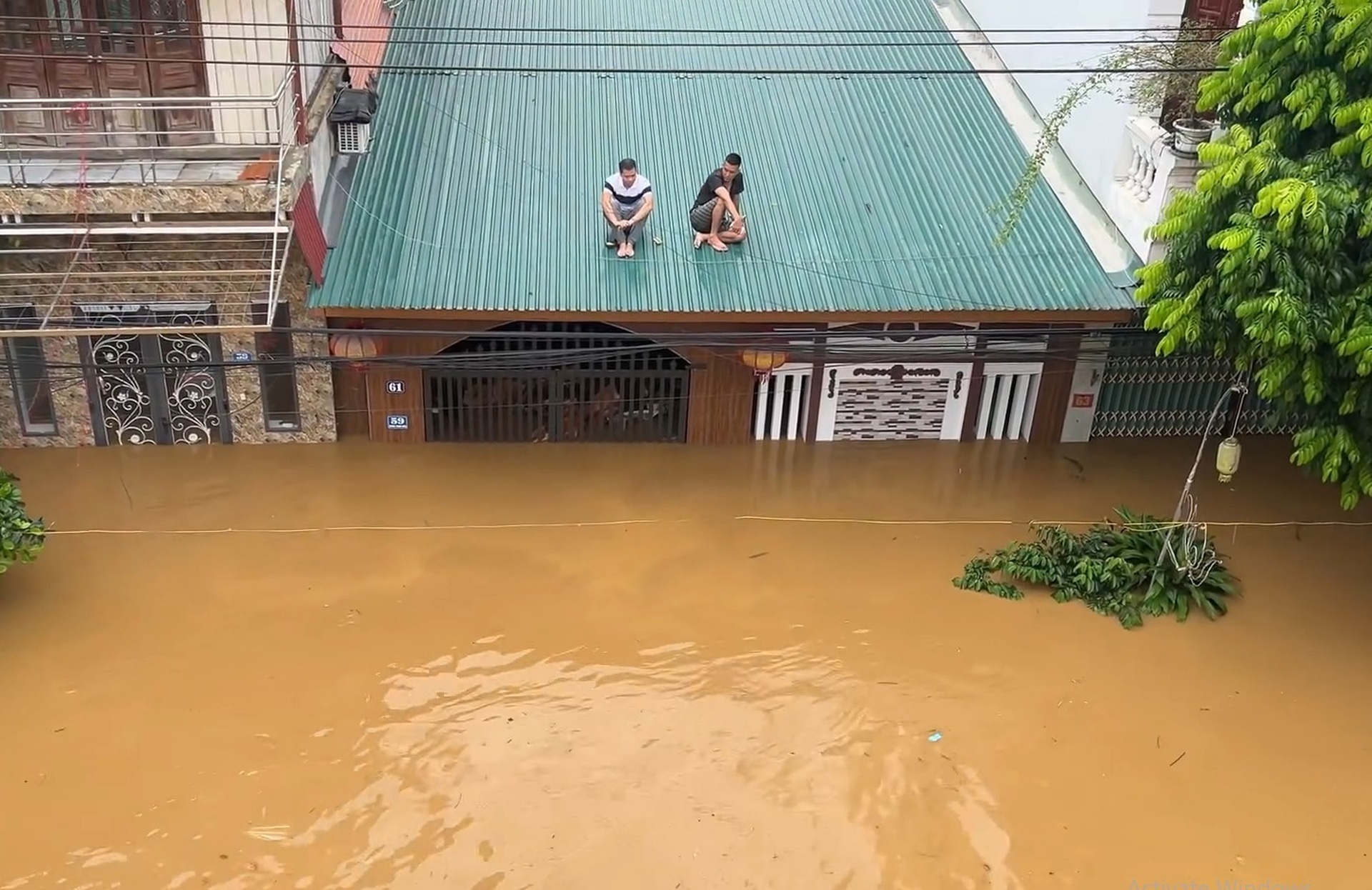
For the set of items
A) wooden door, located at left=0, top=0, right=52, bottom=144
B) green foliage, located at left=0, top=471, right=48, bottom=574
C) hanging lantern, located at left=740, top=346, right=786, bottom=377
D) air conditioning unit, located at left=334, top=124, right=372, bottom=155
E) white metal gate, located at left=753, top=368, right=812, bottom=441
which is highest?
wooden door, located at left=0, top=0, right=52, bottom=144

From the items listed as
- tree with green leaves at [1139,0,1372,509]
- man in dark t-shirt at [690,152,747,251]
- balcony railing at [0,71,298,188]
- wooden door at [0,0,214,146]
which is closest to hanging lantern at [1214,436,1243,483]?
tree with green leaves at [1139,0,1372,509]

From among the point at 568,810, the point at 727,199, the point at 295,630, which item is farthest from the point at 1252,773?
the point at 295,630

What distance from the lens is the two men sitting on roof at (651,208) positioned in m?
11.4

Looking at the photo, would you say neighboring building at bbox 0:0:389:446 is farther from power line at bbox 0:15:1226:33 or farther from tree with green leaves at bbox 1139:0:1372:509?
tree with green leaves at bbox 1139:0:1372:509

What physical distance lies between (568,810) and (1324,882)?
533 cm

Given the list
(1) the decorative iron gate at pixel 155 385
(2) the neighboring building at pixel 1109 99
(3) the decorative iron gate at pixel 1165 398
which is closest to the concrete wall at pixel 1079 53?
(2) the neighboring building at pixel 1109 99

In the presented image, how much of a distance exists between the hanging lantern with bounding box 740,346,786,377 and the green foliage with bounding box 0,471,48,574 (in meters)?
6.57

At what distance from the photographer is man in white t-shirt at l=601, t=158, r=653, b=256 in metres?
11.4

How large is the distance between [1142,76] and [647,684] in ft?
24.3

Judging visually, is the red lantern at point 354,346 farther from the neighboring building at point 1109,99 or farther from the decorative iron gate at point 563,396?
the neighboring building at point 1109,99

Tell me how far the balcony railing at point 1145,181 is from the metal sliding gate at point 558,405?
15.2ft

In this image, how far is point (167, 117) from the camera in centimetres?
1070

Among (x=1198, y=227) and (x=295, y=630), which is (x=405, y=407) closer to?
(x=295, y=630)

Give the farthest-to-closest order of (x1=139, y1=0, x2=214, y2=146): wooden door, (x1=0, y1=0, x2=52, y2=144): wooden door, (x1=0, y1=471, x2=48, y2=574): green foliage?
(x1=139, y1=0, x2=214, y2=146): wooden door → (x1=0, y1=0, x2=52, y2=144): wooden door → (x1=0, y1=471, x2=48, y2=574): green foliage
